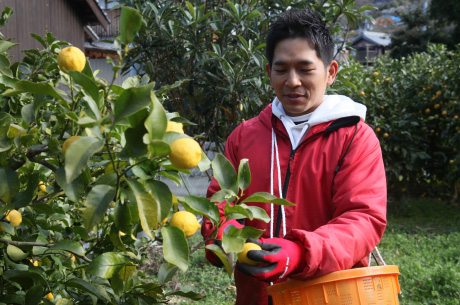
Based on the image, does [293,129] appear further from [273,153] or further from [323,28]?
[323,28]

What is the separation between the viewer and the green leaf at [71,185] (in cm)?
87

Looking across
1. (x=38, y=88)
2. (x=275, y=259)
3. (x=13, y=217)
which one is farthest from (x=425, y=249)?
(x=38, y=88)

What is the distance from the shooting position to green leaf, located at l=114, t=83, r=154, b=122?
795mm

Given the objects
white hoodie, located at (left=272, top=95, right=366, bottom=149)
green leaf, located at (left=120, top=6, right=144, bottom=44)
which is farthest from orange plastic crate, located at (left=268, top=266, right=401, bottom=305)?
green leaf, located at (left=120, top=6, right=144, bottom=44)

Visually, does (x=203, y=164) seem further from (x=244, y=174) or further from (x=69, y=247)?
(x=69, y=247)

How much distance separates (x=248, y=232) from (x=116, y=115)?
0.37m

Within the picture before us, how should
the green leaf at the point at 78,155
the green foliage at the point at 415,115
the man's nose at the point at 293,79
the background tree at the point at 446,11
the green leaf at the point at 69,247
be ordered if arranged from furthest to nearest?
1. the background tree at the point at 446,11
2. the green foliage at the point at 415,115
3. the man's nose at the point at 293,79
4. the green leaf at the point at 69,247
5. the green leaf at the point at 78,155

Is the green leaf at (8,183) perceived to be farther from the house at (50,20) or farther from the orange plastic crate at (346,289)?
the house at (50,20)

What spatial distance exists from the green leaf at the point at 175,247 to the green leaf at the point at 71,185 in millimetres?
162

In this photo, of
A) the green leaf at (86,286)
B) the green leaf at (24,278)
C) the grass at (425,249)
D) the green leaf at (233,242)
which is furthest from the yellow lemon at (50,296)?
the grass at (425,249)

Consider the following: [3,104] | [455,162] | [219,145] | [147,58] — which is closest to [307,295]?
[3,104]

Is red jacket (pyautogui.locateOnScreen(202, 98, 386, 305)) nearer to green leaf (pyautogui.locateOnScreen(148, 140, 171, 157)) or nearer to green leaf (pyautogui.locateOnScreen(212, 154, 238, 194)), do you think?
green leaf (pyautogui.locateOnScreen(212, 154, 238, 194))

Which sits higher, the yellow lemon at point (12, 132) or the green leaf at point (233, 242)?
the yellow lemon at point (12, 132)

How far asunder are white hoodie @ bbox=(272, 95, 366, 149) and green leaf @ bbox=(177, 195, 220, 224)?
2.76ft
